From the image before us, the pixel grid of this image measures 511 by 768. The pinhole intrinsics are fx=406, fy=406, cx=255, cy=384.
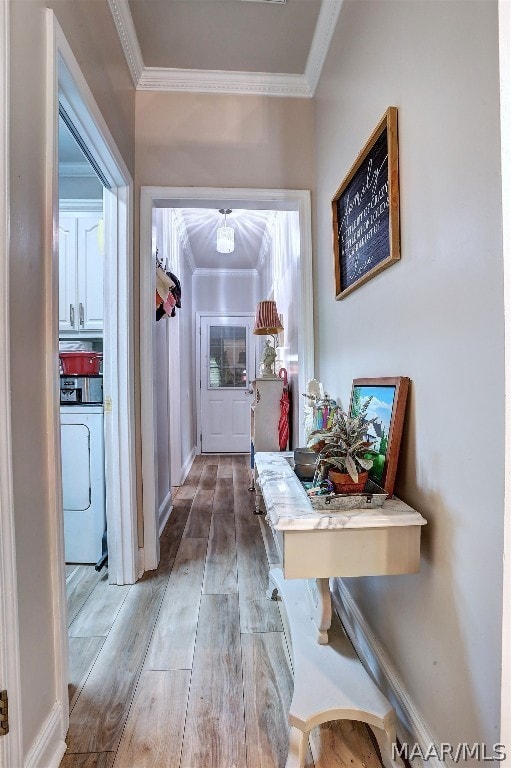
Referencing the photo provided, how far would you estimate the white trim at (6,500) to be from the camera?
37.1 inches

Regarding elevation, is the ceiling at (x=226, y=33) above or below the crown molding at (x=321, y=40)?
above

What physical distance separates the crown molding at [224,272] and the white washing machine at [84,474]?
424 cm

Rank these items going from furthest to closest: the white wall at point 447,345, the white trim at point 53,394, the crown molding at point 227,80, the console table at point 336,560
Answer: the crown molding at point 227,80 → the white trim at point 53,394 → the console table at point 336,560 → the white wall at point 447,345

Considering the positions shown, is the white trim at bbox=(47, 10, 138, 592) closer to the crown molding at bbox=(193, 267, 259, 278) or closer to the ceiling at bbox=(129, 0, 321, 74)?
the ceiling at bbox=(129, 0, 321, 74)

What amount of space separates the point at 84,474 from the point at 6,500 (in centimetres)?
158

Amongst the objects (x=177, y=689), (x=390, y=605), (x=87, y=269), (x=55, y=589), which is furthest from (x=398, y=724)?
(x=87, y=269)

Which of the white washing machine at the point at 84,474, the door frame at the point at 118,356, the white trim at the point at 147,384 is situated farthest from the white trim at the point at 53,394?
the white washing machine at the point at 84,474

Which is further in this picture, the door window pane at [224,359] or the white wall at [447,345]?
the door window pane at [224,359]

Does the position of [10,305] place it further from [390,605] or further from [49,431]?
[390,605]

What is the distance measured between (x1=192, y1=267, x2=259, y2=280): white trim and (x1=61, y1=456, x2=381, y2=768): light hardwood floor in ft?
15.0

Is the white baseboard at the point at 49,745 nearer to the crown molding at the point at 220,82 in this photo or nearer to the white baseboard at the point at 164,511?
the white baseboard at the point at 164,511

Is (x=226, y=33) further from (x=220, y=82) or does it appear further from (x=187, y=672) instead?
(x=187, y=672)

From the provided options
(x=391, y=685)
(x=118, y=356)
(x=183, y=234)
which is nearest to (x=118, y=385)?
(x=118, y=356)

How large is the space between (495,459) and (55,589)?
1252mm
